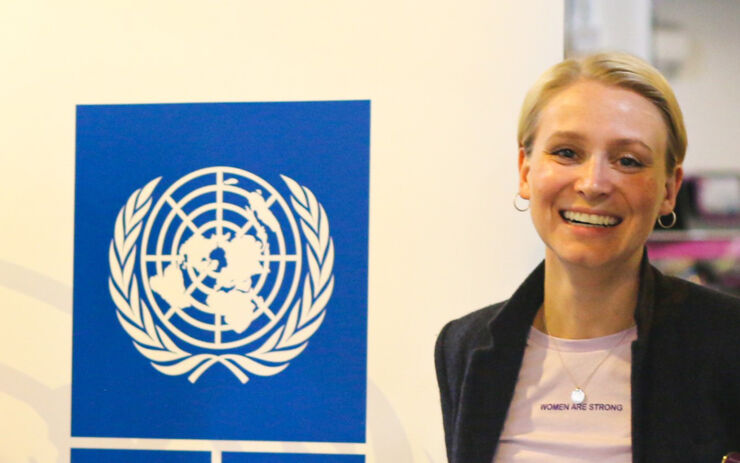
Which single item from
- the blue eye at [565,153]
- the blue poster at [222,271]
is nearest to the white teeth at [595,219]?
the blue eye at [565,153]

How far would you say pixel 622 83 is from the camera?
4.72 ft

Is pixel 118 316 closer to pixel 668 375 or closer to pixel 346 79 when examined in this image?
pixel 346 79

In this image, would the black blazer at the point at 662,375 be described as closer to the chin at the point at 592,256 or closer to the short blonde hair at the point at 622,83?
the chin at the point at 592,256

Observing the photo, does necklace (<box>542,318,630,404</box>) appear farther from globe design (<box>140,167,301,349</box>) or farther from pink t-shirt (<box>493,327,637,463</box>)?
globe design (<box>140,167,301,349</box>)

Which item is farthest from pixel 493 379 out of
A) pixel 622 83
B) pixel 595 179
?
pixel 622 83

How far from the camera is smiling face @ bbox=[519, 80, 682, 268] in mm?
1408

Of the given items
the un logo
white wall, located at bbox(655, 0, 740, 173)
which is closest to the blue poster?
the un logo

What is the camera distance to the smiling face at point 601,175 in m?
1.41

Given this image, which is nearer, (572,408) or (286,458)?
(572,408)

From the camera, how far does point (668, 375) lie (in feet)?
4.66

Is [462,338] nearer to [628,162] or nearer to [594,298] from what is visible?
[594,298]

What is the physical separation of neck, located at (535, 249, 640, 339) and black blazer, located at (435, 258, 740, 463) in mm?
33

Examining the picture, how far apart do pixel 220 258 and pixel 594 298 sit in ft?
3.11

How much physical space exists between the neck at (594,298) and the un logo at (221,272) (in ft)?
2.15
